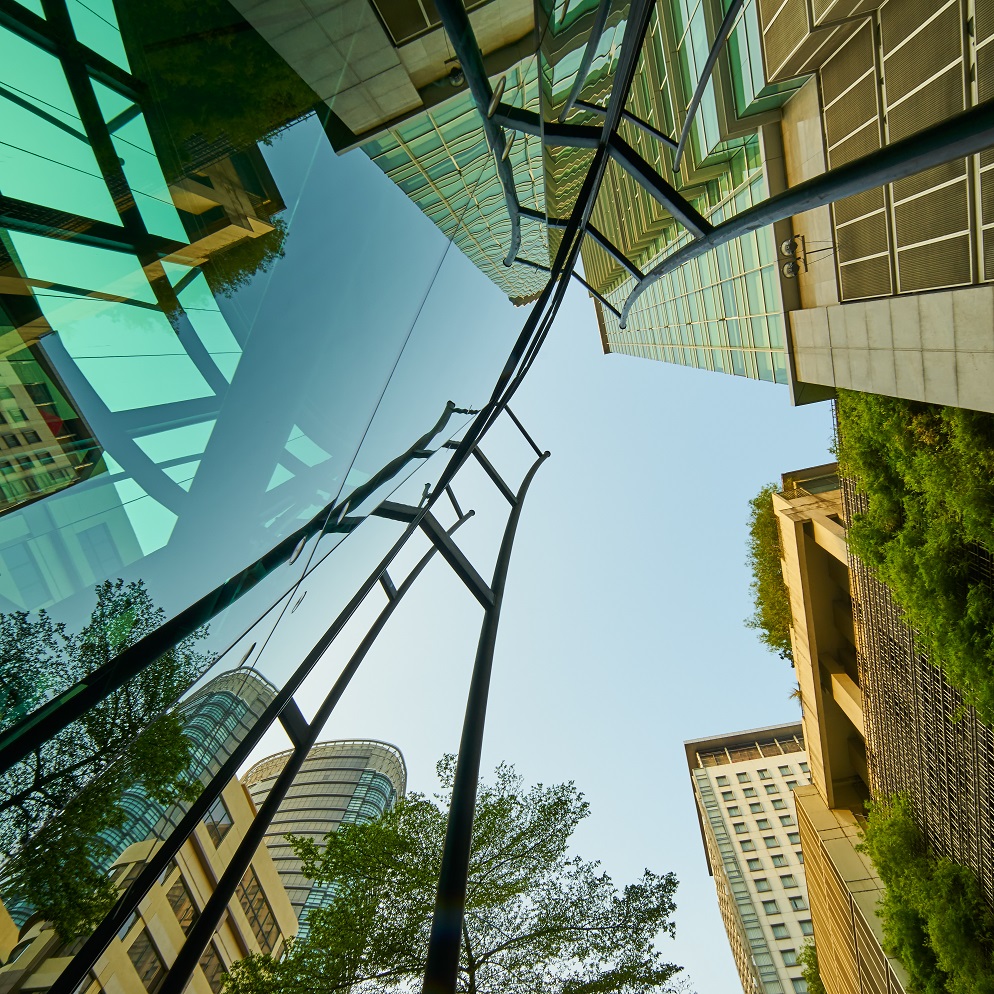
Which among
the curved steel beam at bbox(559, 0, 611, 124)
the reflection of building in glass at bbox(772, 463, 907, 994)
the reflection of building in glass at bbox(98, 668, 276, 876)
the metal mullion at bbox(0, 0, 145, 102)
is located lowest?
the reflection of building in glass at bbox(772, 463, 907, 994)

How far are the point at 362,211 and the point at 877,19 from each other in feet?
44.6

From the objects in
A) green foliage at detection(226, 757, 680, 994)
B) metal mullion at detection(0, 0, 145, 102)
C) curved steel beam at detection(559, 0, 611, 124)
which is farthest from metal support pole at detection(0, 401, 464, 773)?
green foliage at detection(226, 757, 680, 994)

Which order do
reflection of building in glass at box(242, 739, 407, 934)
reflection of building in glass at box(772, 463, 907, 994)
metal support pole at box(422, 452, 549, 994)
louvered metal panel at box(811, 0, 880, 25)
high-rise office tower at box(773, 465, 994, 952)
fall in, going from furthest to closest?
reflection of building in glass at box(772, 463, 907, 994) → high-rise office tower at box(773, 465, 994, 952) → louvered metal panel at box(811, 0, 880, 25) → reflection of building in glass at box(242, 739, 407, 934) → metal support pole at box(422, 452, 549, 994)

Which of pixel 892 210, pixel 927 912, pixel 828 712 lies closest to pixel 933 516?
pixel 892 210

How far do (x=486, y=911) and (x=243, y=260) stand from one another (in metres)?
16.6

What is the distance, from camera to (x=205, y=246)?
1662mm

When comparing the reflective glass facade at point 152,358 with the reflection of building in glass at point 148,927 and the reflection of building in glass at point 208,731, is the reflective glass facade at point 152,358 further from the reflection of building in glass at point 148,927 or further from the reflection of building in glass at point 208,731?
the reflection of building in glass at point 148,927

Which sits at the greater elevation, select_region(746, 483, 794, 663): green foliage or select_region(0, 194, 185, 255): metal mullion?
select_region(0, 194, 185, 255): metal mullion

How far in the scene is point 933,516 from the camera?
1252 cm

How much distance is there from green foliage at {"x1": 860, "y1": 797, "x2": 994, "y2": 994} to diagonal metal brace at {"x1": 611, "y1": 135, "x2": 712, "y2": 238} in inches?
689

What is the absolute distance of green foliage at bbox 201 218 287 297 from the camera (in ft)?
5.60

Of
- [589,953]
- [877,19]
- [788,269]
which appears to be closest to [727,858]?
[589,953]

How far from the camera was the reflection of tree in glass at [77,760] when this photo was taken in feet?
4.43

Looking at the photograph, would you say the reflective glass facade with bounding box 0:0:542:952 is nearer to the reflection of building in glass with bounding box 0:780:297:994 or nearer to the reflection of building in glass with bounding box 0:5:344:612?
the reflection of building in glass with bounding box 0:5:344:612
